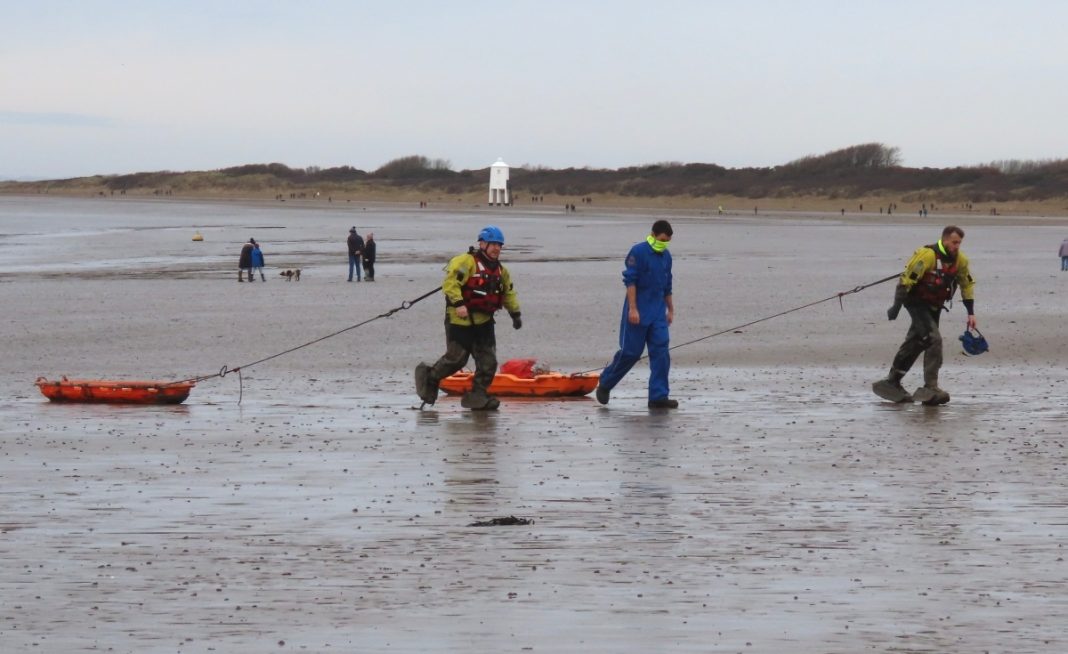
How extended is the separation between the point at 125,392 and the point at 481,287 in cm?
314

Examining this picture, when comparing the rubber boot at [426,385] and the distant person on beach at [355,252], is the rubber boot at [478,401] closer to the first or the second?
the rubber boot at [426,385]

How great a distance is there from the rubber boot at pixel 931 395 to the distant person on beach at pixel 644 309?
2.07 meters

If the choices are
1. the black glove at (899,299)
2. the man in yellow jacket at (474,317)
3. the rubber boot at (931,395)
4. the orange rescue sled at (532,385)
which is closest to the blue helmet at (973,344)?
the black glove at (899,299)

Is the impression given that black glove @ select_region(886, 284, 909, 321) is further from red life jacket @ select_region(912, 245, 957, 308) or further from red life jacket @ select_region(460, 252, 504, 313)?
red life jacket @ select_region(460, 252, 504, 313)

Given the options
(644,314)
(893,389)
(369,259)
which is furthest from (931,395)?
(369,259)

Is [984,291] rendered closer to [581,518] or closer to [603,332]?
[603,332]

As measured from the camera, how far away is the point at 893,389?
14.4 meters

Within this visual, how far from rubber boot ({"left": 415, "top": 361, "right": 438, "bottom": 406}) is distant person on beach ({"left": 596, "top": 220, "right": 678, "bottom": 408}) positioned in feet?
4.60

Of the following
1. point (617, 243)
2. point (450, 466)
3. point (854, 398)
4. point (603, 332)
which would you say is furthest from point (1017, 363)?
point (617, 243)

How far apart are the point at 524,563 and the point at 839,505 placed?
2255mm

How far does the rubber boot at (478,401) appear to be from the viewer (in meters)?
13.9

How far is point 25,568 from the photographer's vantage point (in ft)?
24.6

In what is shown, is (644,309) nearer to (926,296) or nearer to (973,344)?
(926,296)

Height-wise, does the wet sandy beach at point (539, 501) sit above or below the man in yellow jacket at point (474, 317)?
below
